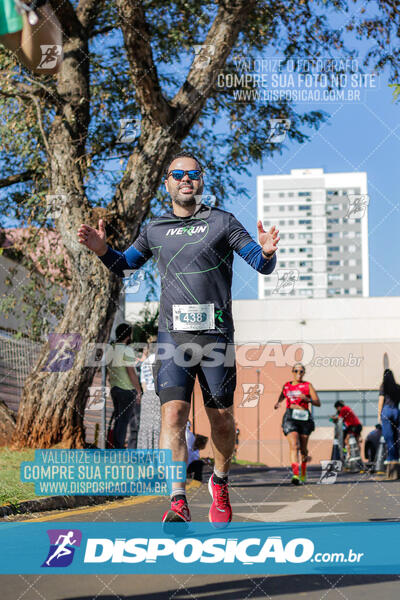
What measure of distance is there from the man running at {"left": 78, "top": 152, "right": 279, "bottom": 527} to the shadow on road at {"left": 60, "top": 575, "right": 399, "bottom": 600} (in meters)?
0.55

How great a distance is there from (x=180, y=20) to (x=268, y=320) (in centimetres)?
3674

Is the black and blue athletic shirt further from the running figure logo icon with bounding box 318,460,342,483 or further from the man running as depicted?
the running figure logo icon with bounding box 318,460,342,483

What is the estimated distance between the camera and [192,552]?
163 inches

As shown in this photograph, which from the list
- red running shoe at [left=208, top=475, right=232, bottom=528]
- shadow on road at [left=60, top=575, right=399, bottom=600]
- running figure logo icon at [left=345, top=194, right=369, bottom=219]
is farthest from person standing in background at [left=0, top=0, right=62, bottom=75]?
shadow on road at [left=60, top=575, right=399, bottom=600]

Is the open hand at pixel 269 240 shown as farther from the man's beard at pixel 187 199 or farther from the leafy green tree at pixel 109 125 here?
the leafy green tree at pixel 109 125

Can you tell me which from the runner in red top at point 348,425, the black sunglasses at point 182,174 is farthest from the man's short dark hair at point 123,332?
the black sunglasses at point 182,174

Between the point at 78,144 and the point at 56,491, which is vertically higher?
the point at 78,144

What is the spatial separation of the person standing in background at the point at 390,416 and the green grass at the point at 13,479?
5.29 metres

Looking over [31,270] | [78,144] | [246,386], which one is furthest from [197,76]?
[246,386]

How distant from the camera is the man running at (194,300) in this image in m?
4.14

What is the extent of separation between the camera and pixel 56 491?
7.55 metres

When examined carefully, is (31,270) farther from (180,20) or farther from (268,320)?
(268,320)

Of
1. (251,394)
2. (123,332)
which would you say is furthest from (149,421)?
(251,394)

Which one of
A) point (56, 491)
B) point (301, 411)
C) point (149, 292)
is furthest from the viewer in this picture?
point (149, 292)
